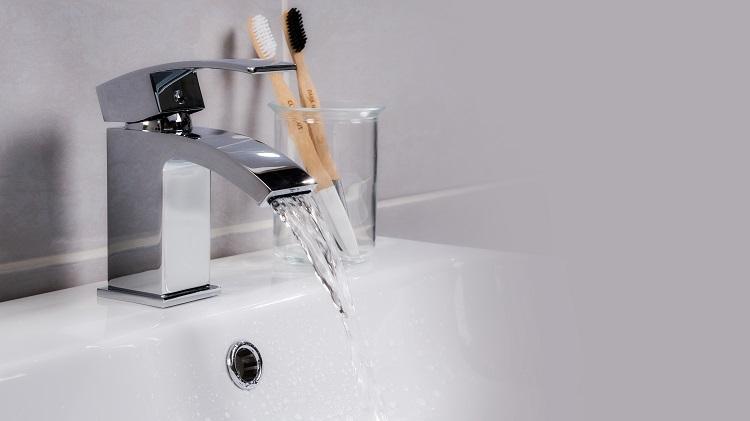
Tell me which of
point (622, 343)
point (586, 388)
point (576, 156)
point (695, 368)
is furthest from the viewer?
point (576, 156)

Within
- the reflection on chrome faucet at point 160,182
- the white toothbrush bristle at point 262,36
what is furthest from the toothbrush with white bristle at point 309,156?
the reflection on chrome faucet at point 160,182

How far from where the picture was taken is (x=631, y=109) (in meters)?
1.50

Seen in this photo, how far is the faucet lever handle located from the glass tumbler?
0.13 meters

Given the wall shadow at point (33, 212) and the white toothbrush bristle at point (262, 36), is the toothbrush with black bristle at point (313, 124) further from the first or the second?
the wall shadow at point (33, 212)

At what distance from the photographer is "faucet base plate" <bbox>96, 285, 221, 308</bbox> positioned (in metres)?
0.44

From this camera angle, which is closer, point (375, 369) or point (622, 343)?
point (375, 369)

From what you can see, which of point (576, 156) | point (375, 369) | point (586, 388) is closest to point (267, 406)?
point (375, 369)

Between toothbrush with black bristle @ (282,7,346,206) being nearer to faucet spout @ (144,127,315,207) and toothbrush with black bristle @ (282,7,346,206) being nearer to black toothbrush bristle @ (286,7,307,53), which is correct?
black toothbrush bristle @ (286,7,307,53)

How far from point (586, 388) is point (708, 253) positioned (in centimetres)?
88

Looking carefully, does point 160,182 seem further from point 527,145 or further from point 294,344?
point 527,145

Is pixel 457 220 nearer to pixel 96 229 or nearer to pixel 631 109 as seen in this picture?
pixel 96 229

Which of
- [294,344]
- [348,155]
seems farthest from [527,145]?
[294,344]

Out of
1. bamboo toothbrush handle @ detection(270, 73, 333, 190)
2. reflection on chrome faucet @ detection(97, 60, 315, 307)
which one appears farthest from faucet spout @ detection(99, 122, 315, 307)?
bamboo toothbrush handle @ detection(270, 73, 333, 190)

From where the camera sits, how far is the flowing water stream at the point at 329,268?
1.30 ft
